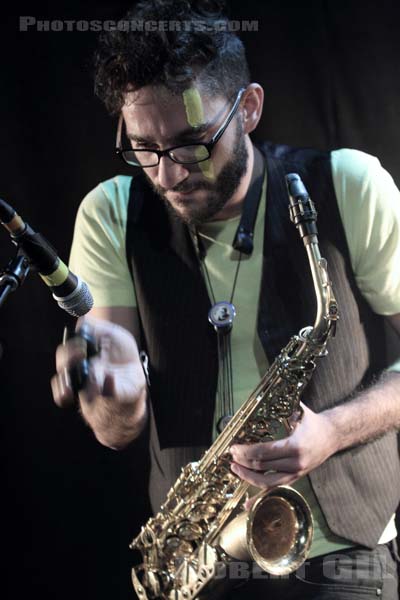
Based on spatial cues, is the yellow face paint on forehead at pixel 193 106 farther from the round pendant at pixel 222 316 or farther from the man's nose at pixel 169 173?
the round pendant at pixel 222 316

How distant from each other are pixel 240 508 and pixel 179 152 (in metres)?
1.22

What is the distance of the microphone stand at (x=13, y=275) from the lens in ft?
5.23

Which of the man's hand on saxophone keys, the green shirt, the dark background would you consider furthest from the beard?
the man's hand on saxophone keys

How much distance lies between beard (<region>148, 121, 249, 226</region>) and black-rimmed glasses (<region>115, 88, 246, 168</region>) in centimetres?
10

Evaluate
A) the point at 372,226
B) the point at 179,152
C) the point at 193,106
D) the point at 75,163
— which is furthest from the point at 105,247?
the point at 372,226

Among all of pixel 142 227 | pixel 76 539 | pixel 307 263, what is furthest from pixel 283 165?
pixel 76 539

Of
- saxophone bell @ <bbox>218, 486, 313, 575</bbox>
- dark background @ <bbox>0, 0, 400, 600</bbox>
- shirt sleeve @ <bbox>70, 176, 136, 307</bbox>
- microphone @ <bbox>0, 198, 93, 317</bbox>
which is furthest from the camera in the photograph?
dark background @ <bbox>0, 0, 400, 600</bbox>

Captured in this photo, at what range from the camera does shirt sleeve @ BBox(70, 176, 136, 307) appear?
263 cm

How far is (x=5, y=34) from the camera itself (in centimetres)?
274

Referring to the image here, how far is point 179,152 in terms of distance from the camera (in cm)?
238

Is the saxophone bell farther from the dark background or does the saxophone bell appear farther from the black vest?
the dark background

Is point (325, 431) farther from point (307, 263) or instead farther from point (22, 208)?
point (22, 208)

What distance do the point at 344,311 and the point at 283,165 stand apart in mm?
581

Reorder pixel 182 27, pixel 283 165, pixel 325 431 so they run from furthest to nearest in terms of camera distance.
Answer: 1. pixel 283 165
2. pixel 182 27
3. pixel 325 431
